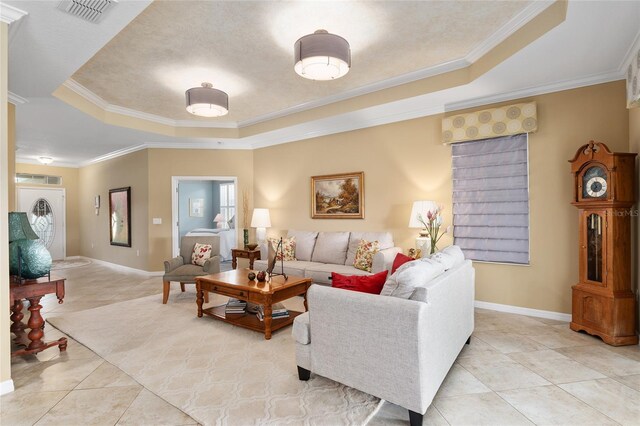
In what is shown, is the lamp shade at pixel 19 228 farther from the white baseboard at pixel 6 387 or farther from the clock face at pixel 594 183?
the clock face at pixel 594 183

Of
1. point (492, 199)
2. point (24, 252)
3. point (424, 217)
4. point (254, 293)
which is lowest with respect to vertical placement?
point (254, 293)

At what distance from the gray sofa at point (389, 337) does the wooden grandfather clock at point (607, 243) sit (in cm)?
179

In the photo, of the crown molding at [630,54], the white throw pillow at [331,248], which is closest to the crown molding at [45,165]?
the white throw pillow at [331,248]

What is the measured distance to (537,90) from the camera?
379 centimetres

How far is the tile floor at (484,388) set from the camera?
2023 mm

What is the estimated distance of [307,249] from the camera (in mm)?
5391

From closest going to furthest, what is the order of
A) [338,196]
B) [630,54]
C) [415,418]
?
1. [415,418]
2. [630,54]
3. [338,196]

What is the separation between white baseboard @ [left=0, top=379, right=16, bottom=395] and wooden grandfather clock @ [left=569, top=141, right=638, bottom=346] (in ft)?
16.2

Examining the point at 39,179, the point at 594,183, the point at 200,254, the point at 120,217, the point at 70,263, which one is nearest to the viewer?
the point at 594,183

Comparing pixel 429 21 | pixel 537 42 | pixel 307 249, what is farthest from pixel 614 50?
pixel 307 249

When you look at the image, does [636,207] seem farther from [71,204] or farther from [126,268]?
[71,204]

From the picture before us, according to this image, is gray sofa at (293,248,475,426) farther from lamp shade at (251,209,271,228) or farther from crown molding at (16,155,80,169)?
crown molding at (16,155,80,169)

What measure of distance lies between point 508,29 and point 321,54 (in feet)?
5.89

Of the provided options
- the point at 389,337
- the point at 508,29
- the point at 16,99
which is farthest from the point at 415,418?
the point at 16,99
